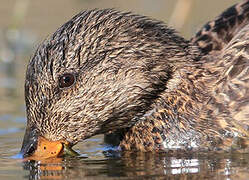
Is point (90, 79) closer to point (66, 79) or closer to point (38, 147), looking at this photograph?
point (66, 79)

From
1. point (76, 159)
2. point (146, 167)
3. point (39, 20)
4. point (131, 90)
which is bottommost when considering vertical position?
point (146, 167)

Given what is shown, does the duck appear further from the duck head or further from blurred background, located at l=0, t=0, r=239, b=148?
blurred background, located at l=0, t=0, r=239, b=148

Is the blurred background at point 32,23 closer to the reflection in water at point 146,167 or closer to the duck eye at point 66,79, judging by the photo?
the duck eye at point 66,79

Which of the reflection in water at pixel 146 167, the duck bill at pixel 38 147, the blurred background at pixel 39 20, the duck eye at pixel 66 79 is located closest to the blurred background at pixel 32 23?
the blurred background at pixel 39 20

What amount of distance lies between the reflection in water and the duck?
10.2 inches

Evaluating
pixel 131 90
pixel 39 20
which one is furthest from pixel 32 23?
pixel 131 90

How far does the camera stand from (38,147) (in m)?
7.83

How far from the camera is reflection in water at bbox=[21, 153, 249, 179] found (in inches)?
266

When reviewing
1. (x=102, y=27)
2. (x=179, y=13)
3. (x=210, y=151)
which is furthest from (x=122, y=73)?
(x=179, y=13)

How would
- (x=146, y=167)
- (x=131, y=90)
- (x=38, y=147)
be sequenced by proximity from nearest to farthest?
(x=146, y=167), (x=38, y=147), (x=131, y=90)

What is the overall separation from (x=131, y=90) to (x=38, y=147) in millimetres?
982

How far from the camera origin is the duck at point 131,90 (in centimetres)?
778

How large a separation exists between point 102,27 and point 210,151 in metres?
1.51

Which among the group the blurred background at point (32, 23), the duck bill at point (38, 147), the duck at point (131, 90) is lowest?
the duck bill at point (38, 147)
